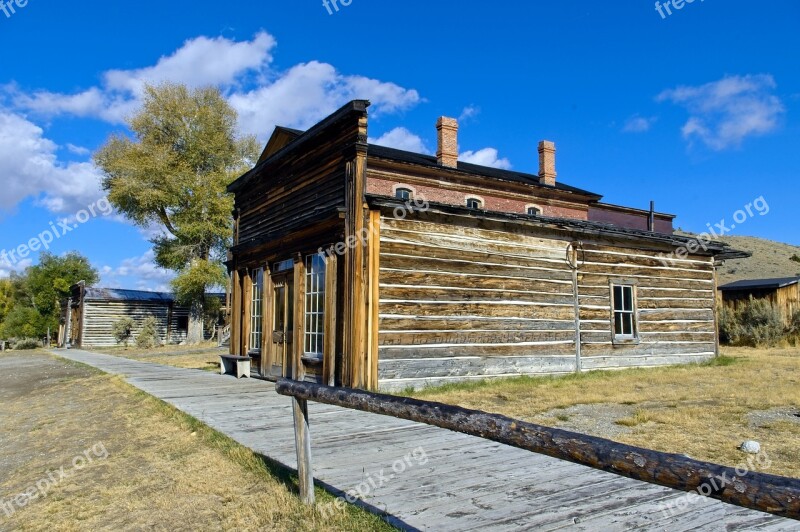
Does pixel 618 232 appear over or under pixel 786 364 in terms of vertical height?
over

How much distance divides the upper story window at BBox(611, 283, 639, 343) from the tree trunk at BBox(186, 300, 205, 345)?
2762cm

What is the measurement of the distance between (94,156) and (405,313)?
3165 centimetres

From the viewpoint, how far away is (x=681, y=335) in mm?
16422

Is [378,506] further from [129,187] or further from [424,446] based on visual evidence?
[129,187]

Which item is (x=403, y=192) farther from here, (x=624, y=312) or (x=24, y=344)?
(x=24, y=344)

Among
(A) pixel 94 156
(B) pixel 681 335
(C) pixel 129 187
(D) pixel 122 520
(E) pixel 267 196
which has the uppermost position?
(A) pixel 94 156

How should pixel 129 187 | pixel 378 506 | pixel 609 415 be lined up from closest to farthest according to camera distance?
pixel 378 506
pixel 609 415
pixel 129 187

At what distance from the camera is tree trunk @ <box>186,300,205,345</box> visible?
3566cm

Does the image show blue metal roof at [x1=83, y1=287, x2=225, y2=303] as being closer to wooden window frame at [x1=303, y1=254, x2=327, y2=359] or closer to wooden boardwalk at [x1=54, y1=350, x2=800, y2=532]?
wooden window frame at [x1=303, y1=254, x2=327, y2=359]

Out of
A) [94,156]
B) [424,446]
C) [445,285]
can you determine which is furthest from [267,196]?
[94,156]

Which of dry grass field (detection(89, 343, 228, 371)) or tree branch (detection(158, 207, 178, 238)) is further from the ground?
tree branch (detection(158, 207, 178, 238))

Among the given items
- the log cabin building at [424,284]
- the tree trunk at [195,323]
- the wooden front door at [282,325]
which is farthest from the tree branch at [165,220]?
the wooden front door at [282,325]

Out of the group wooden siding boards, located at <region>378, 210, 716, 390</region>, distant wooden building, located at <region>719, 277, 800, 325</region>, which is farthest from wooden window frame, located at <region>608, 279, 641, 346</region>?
distant wooden building, located at <region>719, 277, 800, 325</region>

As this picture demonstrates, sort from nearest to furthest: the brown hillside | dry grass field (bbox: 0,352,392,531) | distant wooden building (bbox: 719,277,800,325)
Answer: dry grass field (bbox: 0,352,392,531), distant wooden building (bbox: 719,277,800,325), the brown hillside
